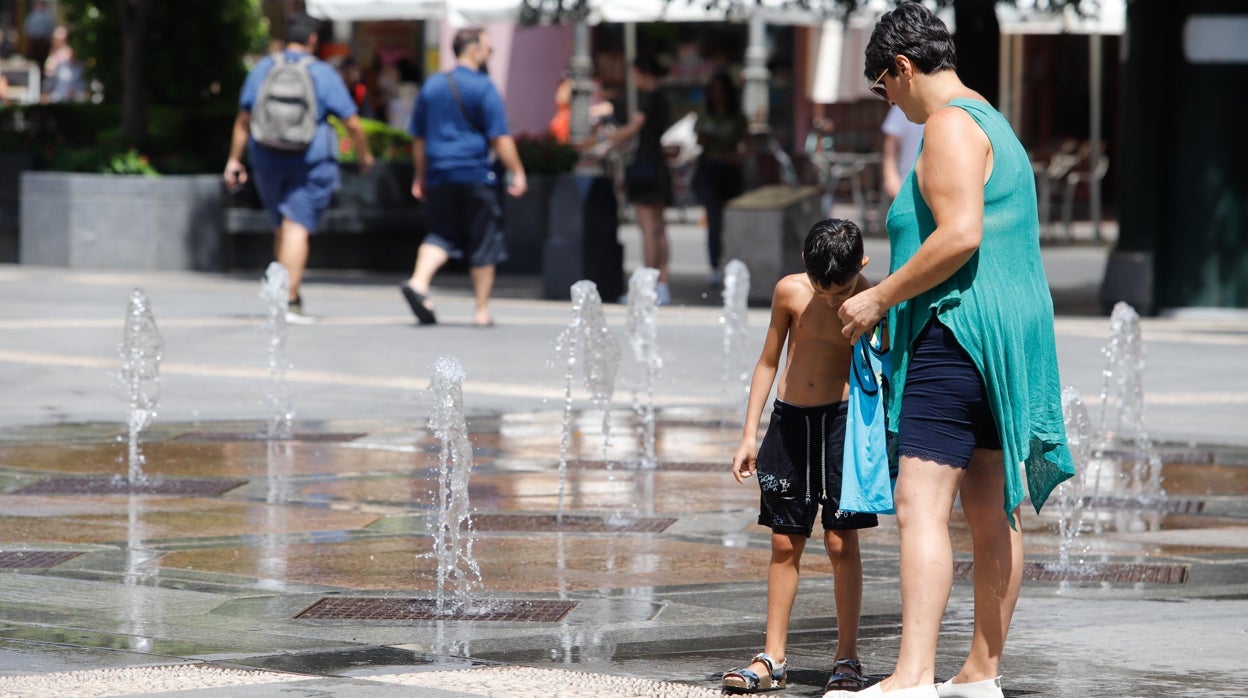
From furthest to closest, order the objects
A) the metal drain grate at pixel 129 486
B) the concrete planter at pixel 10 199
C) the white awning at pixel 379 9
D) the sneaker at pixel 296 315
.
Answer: the white awning at pixel 379 9
the concrete planter at pixel 10 199
the sneaker at pixel 296 315
the metal drain grate at pixel 129 486

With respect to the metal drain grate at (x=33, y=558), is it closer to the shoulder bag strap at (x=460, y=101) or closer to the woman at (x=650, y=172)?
the shoulder bag strap at (x=460, y=101)

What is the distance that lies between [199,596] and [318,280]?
11182 millimetres

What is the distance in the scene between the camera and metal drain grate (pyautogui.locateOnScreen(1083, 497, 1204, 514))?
7.68 m

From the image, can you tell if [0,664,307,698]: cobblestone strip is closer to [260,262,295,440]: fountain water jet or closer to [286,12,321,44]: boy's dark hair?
[260,262,295,440]: fountain water jet

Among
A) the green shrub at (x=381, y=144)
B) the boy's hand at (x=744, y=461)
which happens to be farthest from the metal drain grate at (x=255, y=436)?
the green shrub at (x=381, y=144)

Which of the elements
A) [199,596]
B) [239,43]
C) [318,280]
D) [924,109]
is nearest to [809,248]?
[924,109]

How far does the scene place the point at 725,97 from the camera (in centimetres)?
1703

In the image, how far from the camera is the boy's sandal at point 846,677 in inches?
188

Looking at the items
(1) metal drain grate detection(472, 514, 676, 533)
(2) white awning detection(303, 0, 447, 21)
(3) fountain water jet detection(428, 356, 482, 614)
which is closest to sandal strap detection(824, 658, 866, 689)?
(3) fountain water jet detection(428, 356, 482, 614)

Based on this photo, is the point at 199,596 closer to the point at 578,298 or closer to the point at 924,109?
the point at 924,109

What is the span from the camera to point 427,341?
12.3 m

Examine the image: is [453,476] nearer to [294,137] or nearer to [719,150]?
[294,137]

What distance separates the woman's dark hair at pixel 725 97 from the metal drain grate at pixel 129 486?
31.6 ft

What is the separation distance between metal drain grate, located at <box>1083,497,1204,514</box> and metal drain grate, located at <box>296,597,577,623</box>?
270cm
